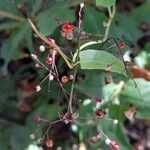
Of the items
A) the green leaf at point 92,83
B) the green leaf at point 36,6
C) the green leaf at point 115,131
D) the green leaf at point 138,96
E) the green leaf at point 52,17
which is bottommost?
the green leaf at point 115,131

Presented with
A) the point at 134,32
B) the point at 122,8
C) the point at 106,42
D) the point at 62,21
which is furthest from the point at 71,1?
the point at 122,8

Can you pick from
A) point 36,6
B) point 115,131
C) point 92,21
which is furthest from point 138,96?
point 36,6

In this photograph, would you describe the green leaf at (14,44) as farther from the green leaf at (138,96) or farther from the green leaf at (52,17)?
the green leaf at (138,96)

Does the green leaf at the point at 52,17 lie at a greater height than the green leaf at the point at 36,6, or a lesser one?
greater

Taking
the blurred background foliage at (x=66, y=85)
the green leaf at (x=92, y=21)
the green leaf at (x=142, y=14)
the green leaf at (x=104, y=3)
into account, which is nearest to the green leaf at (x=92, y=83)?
the blurred background foliage at (x=66, y=85)

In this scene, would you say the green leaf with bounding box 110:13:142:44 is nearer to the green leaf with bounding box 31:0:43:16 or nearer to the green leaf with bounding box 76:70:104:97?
the green leaf with bounding box 76:70:104:97

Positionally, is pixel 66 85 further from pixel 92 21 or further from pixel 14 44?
pixel 14 44
